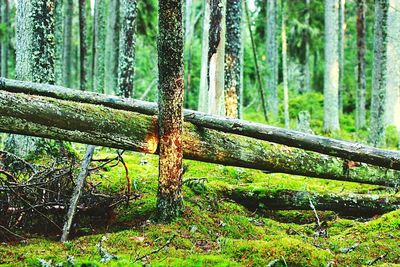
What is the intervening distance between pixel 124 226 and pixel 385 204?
3.18m

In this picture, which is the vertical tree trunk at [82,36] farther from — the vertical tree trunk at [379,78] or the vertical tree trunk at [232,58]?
→ the vertical tree trunk at [379,78]

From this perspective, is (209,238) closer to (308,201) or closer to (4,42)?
(308,201)

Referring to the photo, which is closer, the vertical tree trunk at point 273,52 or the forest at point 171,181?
the forest at point 171,181

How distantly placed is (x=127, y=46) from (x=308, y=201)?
20.5 ft

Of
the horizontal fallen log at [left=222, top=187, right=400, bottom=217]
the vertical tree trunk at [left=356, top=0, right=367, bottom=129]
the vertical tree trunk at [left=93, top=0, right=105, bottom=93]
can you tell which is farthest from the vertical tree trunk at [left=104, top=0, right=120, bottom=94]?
the horizontal fallen log at [left=222, top=187, right=400, bottom=217]

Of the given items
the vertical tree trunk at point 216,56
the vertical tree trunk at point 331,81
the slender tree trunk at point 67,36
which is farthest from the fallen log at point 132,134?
the slender tree trunk at point 67,36

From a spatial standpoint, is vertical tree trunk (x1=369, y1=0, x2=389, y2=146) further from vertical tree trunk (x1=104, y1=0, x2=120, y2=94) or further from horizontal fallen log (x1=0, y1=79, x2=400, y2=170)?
vertical tree trunk (x1=104, y1=0, x2=120, y2=94)

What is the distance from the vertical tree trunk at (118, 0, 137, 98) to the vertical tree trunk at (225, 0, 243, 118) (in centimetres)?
241

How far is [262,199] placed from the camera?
5.93 m

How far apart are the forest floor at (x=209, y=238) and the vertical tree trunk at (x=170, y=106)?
249 mm

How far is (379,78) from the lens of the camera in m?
12.2

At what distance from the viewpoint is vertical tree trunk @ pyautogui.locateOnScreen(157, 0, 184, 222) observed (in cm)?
427

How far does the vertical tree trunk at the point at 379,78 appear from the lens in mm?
12023

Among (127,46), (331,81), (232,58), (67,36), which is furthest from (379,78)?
(67,36)
